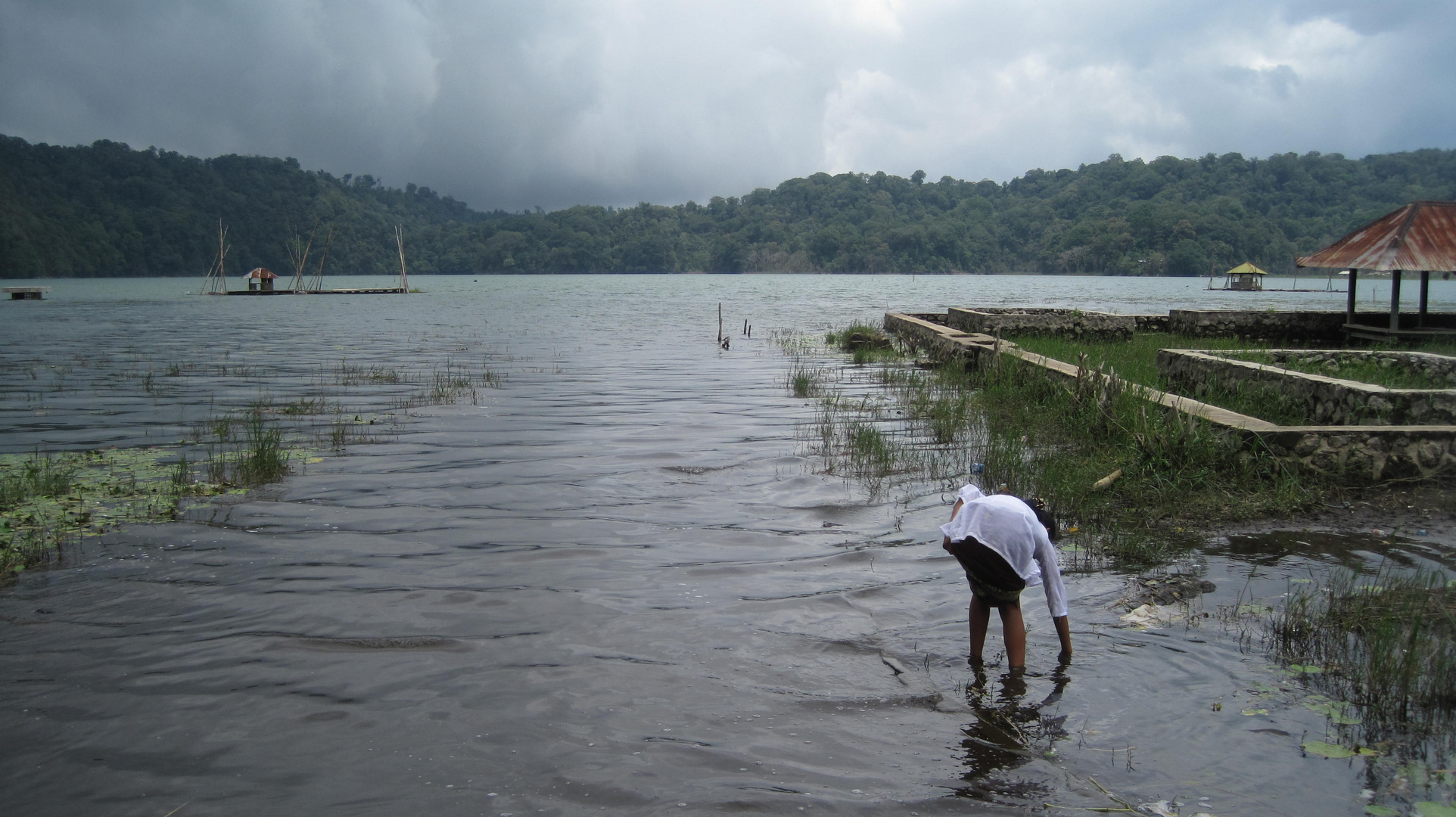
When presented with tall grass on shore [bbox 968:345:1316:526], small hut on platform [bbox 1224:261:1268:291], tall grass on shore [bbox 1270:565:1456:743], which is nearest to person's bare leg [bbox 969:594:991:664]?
tall grass on shore [bbox 1270:565:1456:743]

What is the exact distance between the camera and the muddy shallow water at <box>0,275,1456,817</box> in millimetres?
3582

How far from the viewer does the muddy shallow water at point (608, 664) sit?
11.8ft

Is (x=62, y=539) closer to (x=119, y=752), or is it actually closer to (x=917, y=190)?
(x=119, y=752)

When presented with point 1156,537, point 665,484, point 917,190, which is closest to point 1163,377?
point 1156,537

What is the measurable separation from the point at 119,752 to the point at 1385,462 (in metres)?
8.68

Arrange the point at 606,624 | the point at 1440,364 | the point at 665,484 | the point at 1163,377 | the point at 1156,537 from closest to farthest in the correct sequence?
the point at 606,624 < the point at 1156,537 < the point at 665,484 < the point at 1440,364 < the point at 1163,377

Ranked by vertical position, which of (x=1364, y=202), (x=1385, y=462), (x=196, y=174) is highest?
(x=196, y=174)

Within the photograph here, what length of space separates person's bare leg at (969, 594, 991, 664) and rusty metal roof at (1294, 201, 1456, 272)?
13.4 m

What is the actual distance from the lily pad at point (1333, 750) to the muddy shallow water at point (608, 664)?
54mm

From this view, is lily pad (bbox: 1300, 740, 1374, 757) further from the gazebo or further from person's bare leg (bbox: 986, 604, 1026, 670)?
the gazebo

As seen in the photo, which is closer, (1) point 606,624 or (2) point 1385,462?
(1) point 606,624

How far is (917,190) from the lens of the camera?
578 feet

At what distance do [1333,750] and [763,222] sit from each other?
174 m

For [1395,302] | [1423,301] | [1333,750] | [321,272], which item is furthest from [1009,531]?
[321,272]
